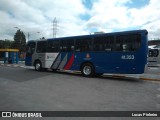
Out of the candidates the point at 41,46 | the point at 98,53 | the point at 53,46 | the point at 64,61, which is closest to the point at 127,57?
the point at 98,53

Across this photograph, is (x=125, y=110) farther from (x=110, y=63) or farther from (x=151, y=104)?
(x=110, y=63)

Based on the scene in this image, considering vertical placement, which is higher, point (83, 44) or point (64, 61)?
point (83, 44)

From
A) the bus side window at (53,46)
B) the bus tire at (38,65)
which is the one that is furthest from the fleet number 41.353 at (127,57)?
the bus tire at (38,65)

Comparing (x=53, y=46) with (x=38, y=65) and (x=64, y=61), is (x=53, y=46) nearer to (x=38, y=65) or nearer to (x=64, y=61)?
(x=64, y=61)

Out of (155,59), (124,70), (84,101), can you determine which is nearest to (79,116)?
(84,101)

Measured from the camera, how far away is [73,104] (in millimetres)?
5668

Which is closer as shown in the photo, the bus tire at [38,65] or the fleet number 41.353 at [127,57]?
the fleet number 41.353 at [127,57]

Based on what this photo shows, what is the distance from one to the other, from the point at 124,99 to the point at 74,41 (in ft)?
26.1

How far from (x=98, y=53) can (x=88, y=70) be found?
1.50 meters

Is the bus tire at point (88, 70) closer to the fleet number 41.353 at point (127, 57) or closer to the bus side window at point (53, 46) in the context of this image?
the fleet number 41.353 at point (127, 57)

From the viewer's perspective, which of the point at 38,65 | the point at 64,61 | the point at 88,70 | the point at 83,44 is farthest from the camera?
the point at 38,65

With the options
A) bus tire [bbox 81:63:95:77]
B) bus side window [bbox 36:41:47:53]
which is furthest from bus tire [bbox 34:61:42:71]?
bus tire [bbox 81:63:95:77]

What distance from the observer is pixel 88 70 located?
42.1 feet

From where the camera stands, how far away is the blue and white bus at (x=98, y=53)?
10672 millimetres
